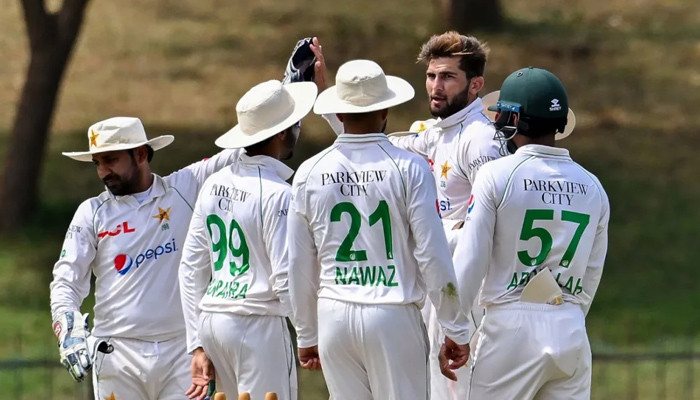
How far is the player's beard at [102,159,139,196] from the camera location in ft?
22.9

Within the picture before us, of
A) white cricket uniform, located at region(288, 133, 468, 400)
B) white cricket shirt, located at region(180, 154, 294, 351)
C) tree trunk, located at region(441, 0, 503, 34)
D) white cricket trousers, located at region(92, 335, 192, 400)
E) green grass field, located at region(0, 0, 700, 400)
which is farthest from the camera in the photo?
tree trunk, located at region(441, 0, 503, 34)

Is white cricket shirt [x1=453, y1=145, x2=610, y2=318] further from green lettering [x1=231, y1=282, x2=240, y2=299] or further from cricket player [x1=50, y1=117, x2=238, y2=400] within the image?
cricket player [x1=50, y1=117, x2=238, y2=400]

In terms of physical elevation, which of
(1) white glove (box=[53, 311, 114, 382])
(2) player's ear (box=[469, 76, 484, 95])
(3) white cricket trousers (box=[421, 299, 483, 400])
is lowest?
(3) white cricket trousers (box=[421, 299, 483, 400])

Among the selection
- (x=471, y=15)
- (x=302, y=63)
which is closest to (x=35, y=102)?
(x=471, y=15)

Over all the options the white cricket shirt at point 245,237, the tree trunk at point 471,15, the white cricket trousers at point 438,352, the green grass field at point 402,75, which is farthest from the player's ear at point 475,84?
the tree trunk at point 471,15

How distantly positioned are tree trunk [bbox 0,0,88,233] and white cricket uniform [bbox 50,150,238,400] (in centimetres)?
790

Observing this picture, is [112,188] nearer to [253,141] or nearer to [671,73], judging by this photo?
[253,141]

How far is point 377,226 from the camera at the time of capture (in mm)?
5812

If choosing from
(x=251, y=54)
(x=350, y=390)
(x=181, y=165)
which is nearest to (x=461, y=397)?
(x=350, y=390)

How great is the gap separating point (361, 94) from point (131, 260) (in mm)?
1727

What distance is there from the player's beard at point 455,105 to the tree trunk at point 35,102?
8.11m

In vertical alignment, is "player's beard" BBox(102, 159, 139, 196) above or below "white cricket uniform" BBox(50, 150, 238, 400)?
above

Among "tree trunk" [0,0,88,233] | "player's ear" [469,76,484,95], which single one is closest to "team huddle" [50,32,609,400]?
"player's ear" [469,76,484,95]

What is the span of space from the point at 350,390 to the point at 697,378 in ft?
20.8
